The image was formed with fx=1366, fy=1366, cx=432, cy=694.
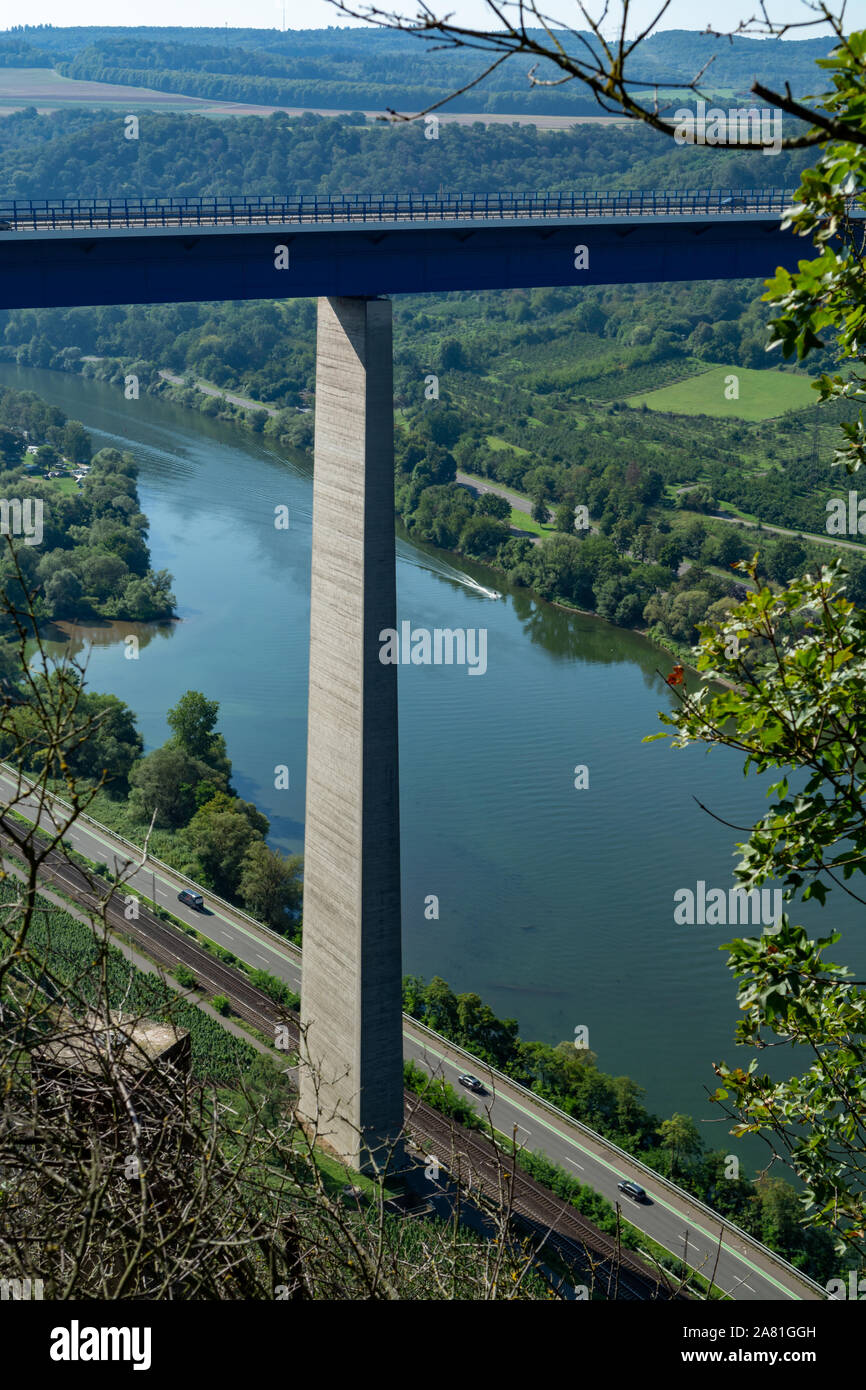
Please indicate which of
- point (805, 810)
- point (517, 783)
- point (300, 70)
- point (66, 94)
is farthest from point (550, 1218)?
point (300, 70)

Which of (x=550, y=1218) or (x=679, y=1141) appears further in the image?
(x=679, y=1141)

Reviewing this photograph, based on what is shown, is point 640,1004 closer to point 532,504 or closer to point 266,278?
point 266,278

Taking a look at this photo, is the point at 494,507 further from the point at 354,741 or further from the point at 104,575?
the point at 354,741

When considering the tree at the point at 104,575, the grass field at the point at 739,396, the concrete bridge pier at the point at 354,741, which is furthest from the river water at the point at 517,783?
the grass field at the point at 739,396

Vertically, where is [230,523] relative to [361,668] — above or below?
above

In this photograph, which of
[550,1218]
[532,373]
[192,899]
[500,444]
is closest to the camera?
[550,1218]

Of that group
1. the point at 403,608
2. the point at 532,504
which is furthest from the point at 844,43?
the point at 532,504

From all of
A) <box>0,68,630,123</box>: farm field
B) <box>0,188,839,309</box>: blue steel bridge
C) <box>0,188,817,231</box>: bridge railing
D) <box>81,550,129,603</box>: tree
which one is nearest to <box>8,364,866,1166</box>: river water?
<box>81,550,129,603</box>: tree
